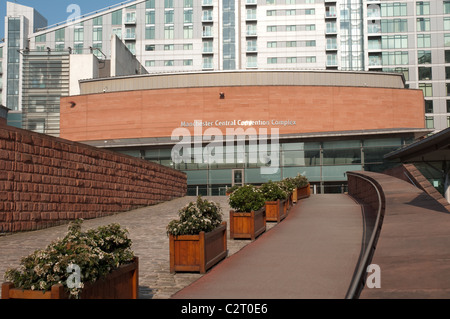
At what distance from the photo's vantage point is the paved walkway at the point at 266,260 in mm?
8438

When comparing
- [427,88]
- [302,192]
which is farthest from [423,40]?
[302,192]

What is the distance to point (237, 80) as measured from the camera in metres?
56.6

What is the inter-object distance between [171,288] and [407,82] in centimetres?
8684

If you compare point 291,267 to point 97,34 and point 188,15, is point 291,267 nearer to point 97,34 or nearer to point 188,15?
point 188,15

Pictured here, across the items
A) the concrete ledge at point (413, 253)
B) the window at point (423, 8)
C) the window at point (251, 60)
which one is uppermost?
the window at point (423, 8)

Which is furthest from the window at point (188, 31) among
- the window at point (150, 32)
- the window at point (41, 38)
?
the window at point (41, 38)

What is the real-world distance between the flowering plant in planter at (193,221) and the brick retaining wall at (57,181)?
7.30 meters

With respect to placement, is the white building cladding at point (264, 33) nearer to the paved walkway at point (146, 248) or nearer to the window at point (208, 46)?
the window at point (208, 46)

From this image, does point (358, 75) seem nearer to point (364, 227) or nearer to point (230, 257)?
point (364, 227)

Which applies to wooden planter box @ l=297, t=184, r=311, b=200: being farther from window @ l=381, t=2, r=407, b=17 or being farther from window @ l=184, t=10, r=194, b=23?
window @ l=184, t=10, r=194, b=23

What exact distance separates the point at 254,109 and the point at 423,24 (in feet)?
167

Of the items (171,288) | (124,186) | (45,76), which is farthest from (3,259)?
(45,76)

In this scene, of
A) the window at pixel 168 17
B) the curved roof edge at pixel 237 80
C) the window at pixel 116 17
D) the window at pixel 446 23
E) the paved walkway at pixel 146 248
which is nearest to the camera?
the paved walkway at pixel 146 248

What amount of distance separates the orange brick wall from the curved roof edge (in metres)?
1.61
